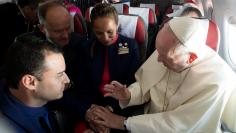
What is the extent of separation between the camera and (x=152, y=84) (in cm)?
179

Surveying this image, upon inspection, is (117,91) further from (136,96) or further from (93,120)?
(93,120)

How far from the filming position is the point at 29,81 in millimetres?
1385

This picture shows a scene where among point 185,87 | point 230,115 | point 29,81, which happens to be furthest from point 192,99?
point 29,81

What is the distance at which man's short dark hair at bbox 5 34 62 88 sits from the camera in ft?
4.46

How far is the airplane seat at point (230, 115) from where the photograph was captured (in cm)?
152

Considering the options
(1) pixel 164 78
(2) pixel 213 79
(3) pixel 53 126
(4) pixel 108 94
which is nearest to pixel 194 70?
(2) pixel 213 79

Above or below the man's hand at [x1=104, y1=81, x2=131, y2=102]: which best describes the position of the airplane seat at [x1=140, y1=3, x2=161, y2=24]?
above

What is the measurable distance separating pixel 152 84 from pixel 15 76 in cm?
88

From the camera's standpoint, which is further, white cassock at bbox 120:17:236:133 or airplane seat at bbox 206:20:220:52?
airplane seat at bbox 206:20:220:52

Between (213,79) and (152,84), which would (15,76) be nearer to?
(152,84)

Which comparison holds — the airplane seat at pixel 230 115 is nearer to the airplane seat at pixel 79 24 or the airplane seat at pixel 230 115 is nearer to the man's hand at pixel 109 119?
the man's hand at pixel 109 119

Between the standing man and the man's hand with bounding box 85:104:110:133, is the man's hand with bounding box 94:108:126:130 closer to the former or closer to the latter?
the man's hand with bounding box 85:104:110:133

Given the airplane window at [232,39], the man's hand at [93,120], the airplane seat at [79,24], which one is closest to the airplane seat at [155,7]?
the airplane window at [232,39]

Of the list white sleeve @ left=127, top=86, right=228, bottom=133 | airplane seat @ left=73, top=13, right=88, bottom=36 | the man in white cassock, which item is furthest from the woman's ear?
airplane seat @ left=73, top=13, right=88, bottom=36
